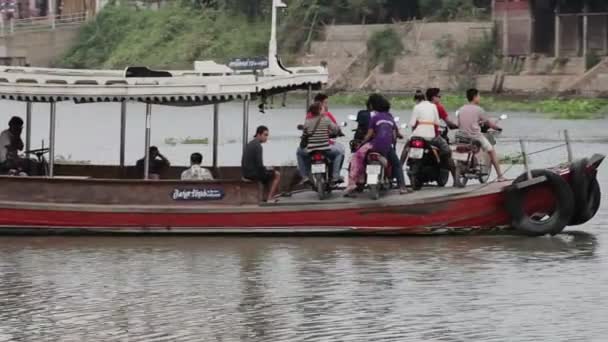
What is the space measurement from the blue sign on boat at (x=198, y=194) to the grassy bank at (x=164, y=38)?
6055cm

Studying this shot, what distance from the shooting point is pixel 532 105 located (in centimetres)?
6569

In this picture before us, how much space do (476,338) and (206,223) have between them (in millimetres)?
6015

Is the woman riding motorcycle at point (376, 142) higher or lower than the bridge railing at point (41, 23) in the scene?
lower

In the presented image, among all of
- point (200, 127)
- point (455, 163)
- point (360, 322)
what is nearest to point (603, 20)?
point (200, 127)

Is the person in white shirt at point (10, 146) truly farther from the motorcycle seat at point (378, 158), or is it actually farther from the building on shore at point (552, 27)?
the building on shore at point (552, 27)

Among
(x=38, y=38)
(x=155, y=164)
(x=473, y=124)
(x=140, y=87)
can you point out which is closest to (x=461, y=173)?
(x=473, y=124)

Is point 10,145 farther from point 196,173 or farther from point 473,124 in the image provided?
point 473,124

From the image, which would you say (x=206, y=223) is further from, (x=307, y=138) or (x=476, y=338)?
(x=476, y=338)

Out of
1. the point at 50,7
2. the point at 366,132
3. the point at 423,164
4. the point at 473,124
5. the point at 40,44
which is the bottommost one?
the point at 423,164

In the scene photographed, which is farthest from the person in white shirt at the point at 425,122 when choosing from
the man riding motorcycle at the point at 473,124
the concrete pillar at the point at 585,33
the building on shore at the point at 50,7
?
the building on shore at the point at 50,7

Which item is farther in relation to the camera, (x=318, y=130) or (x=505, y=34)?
(x=505, y=34)

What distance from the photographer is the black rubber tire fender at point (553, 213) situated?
1877cm

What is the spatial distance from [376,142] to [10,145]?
4367 millimetres

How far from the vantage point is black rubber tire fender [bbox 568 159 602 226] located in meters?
19.0
